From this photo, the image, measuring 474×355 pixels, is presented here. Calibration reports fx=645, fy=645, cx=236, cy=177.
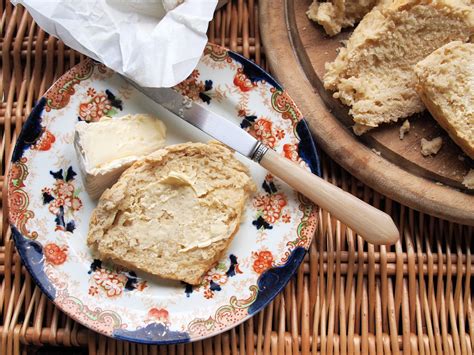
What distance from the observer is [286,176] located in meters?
1.66

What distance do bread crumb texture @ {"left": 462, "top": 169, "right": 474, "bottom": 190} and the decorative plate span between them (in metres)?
0.40

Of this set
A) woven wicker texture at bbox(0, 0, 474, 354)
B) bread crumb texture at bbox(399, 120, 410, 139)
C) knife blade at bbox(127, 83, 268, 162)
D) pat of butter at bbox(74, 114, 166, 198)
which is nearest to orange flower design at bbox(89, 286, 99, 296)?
woven wicker texture at bbox(0, 0, 474, 354)

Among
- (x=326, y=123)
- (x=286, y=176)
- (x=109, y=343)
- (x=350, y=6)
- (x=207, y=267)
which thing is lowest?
(x=109, y=343)

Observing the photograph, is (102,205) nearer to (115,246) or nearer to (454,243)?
(115,246)

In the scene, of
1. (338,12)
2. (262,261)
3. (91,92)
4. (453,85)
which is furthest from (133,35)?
(453,85)

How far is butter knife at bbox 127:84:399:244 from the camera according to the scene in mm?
1646

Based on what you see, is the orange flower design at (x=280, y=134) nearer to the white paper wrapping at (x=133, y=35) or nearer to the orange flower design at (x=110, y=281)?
the white paper wrapping at (x=133, y=35)

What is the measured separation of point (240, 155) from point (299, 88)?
252 mm

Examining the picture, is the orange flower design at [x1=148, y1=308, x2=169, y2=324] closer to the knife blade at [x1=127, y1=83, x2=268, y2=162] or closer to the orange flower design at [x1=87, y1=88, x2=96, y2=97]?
the knife blade at [x1=127, y1=83, x2=268, y2=162]

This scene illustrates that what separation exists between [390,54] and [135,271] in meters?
0.89

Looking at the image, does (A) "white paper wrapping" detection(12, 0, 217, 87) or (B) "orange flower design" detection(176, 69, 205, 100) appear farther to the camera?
(B) "orange flower design" detection(176, 69, 205, 100)

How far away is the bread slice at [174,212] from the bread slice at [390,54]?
360 millimetres

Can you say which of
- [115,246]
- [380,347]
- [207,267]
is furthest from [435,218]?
[115,246]

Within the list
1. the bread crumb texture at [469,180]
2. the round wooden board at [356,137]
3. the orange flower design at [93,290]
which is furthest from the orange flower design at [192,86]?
the bread crumb texture at [469,180]
